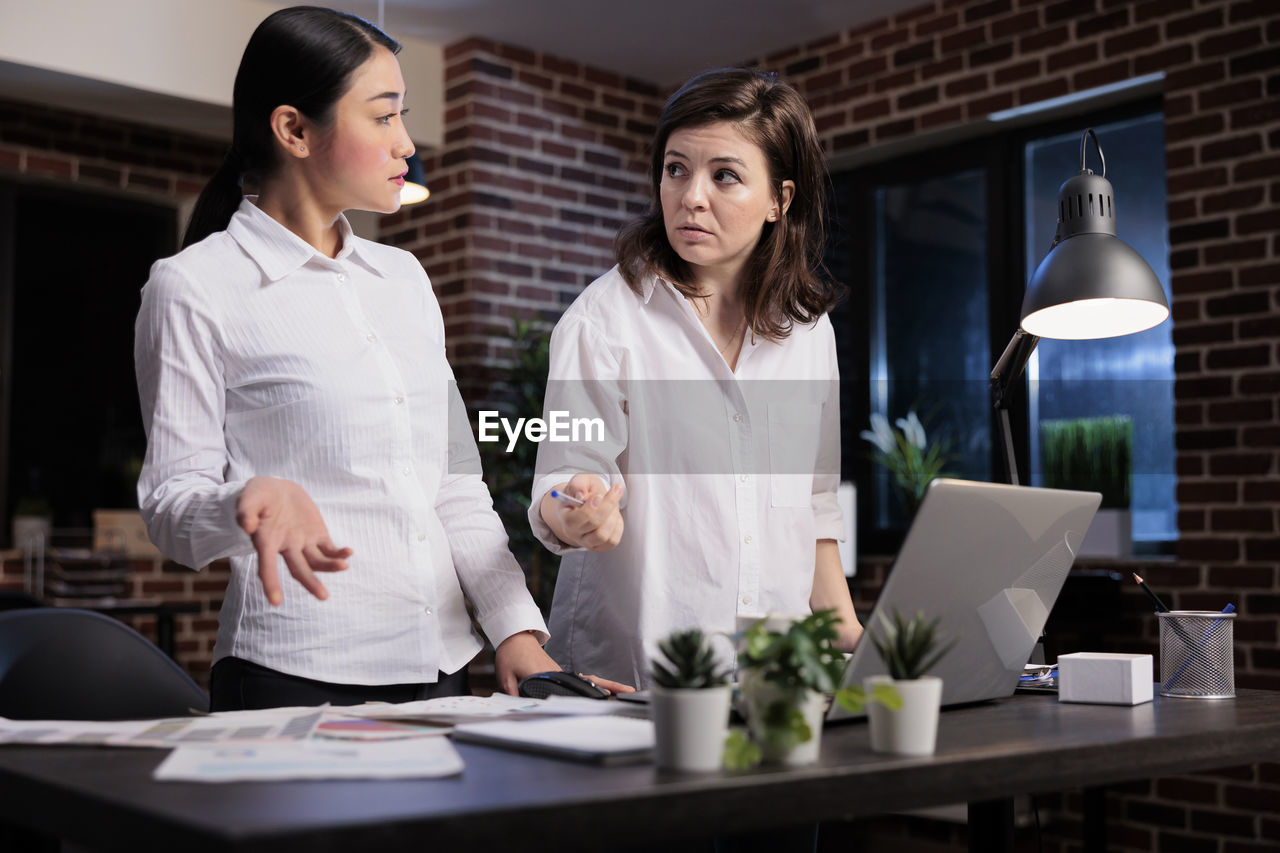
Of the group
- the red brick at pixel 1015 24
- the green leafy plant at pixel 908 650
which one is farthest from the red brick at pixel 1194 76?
the green leafy plant at pixel 908 650

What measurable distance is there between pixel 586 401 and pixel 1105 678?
2.41 ft

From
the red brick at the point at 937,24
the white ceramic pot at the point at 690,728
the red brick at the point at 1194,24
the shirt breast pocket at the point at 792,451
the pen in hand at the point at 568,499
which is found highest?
the red brick at the point at 937,24

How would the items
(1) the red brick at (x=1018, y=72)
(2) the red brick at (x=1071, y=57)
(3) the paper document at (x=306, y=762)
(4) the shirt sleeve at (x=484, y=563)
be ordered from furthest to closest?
(1) the red brick at (x=1018, y=72)
(2) the red brick at (x=1071, y=57)
(4) the shirt sleeve at (x=484, y=563)
(3) the paper document at (x=306, y=762)

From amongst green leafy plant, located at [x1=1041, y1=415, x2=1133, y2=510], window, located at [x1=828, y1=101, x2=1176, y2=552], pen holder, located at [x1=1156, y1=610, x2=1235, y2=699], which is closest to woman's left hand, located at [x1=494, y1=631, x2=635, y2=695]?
pen holder, located at [x1=1156, y1=610, x2=1235, y2=699]

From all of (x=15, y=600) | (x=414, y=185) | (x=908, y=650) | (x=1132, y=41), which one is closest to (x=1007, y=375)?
(x=908, y=650)

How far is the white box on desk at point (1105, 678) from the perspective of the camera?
151 centimetres

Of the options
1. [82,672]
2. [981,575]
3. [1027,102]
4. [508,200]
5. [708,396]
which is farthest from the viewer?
[508,200]

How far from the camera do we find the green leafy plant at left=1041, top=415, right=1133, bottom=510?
13.2 feet

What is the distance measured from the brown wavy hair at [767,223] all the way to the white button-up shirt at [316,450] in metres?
0.42

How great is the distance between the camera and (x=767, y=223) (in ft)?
6.23

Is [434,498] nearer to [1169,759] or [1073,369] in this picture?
[1169,759]

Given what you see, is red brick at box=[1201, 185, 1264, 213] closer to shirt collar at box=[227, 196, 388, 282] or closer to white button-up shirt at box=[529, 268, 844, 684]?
white button-up shirt at box=[529, 268, 844, 684]

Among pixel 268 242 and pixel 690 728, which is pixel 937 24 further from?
pixel 690 728

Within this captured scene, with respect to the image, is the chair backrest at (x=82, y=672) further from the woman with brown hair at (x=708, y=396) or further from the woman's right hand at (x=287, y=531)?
the woman's right hand at (x=287, y=531)
